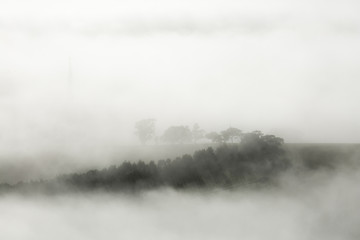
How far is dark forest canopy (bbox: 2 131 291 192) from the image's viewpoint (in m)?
127

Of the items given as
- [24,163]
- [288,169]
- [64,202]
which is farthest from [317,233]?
[24,163]

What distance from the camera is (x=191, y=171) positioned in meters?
133

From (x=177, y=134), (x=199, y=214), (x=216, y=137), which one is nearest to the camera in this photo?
(x=199, y=214)

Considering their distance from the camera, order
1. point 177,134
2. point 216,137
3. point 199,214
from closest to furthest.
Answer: point 199,214, point 216,137, point 177,134

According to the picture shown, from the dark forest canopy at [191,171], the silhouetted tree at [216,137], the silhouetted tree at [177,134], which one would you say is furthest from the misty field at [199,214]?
the silhouetted tree at [177,134]

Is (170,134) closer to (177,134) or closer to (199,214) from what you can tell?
(177,134)

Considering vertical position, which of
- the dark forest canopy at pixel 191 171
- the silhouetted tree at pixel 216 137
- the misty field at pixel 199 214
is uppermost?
the silhouetted tree at pixel 216 137

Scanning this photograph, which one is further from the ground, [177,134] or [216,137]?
[177,134]

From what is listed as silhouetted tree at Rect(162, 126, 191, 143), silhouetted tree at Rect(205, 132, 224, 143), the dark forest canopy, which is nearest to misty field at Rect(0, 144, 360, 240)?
the dark forest canopy

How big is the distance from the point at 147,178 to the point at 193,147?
23.4 metres

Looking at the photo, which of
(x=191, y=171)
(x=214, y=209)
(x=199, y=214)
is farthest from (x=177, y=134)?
(x=214, y=209)

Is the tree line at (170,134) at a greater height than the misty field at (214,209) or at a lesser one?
greater

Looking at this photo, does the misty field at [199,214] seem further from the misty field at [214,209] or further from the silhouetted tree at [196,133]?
the silhouetted tree at [196,133]

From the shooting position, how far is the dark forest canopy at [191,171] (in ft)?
417
